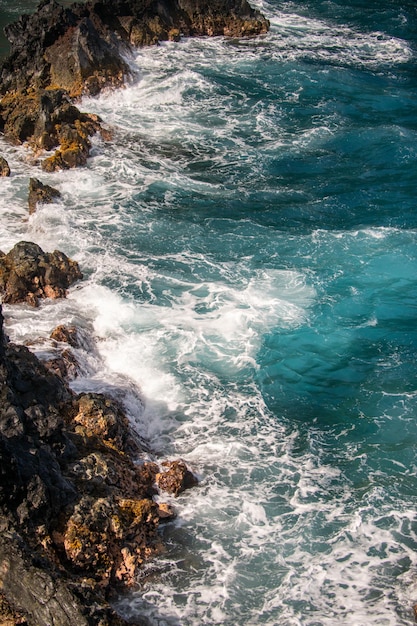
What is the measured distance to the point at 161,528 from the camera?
15570mm

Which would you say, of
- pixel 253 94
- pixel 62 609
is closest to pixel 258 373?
pixel 62 609

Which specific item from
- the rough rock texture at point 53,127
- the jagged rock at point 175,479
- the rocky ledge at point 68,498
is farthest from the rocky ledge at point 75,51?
the jagged rock at point 175,479

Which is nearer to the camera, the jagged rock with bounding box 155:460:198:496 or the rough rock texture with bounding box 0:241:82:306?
the jagged rock with bounding box 155:460:198:496

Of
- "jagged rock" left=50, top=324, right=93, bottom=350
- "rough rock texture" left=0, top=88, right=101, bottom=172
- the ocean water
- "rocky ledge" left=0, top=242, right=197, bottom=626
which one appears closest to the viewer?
"rocky ledge" left=0, top=242, right=197, bottom=626

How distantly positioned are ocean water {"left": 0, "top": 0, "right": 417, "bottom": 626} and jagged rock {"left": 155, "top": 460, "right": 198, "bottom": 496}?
0.24 m

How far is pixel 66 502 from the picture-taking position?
14555 millimetres

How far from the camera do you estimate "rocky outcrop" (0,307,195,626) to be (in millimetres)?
12031

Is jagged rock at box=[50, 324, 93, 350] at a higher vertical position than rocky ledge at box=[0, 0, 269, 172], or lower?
lower

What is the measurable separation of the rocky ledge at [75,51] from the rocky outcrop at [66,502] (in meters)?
18.3

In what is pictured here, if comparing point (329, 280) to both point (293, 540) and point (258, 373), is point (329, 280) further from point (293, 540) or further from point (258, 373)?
point (293, 540)

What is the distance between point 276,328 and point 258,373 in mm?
2296

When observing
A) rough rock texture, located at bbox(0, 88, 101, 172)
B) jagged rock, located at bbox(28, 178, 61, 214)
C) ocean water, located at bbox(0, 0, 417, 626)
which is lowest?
ocean water, located at bbox(0, 0, 417, 626)

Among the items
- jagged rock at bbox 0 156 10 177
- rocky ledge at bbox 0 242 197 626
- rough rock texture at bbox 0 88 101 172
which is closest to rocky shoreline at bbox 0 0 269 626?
rocky ledge at bbox 0 242 197 626

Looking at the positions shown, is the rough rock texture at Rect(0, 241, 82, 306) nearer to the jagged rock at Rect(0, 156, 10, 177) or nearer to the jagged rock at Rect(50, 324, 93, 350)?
the jagged rock at Rect(50, 324, 93, 350)
